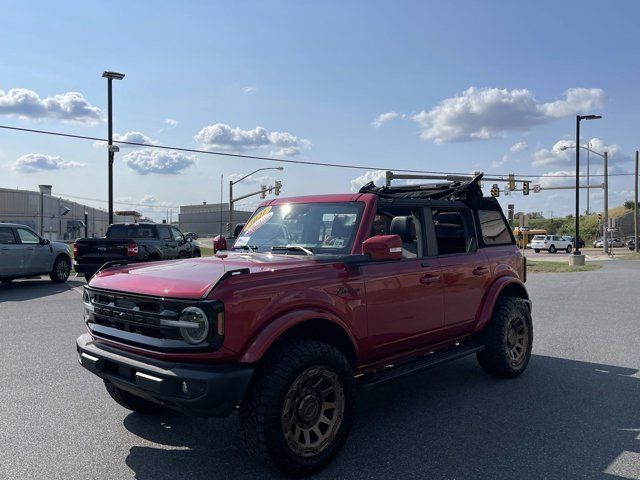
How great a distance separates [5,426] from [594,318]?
942 centimetres

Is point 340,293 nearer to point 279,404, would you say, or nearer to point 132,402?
point 279,404

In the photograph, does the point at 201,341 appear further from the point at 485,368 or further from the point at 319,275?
the point at 485,368

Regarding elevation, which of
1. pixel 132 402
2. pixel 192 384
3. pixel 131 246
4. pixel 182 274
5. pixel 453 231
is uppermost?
pixel 453 231

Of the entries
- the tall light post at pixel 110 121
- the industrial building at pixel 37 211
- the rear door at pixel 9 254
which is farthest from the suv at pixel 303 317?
the industrial building at pixel 37 211

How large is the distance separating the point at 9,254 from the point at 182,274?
479 inches

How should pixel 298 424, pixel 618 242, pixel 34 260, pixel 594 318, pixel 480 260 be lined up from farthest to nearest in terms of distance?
1. pixel 618 242
2. pixel 34 260
3. pixel 594 318
4. pixel 480 260
5. pixel 298 424

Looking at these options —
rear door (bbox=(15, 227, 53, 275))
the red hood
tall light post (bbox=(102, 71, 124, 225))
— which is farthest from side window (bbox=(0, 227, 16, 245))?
the red hood

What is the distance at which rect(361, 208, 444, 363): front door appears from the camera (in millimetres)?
4227

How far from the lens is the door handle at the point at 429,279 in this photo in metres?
4.70

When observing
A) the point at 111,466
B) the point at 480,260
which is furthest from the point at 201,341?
the point at 480,260

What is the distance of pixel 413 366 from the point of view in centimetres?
451

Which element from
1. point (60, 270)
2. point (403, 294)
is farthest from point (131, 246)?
point (403, 294)

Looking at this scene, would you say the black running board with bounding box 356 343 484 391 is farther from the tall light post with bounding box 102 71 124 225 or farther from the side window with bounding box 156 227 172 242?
the tall light post with bounding box 102 71 124 225

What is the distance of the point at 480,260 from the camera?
5520 millimetres
